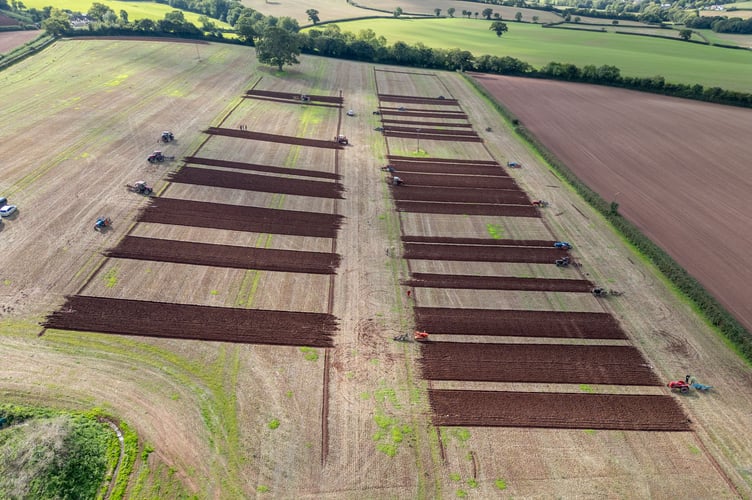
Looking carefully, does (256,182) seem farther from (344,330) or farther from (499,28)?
(499,28)

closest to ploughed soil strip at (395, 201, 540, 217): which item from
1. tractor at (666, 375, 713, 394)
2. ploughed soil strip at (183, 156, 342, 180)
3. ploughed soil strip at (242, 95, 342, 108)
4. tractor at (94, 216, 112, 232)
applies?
ploughed soil strip at (183, 156, 342, 180)

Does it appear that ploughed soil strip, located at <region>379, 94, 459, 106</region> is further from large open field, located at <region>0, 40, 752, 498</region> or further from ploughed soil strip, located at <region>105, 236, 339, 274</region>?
ploughed soil strip, located at <region>105, 236, 339, 274</region>

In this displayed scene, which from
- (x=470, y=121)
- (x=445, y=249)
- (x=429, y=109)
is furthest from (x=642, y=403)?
(x=429, y=109)

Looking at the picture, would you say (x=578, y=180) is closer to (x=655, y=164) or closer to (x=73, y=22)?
(x=655, y=164)

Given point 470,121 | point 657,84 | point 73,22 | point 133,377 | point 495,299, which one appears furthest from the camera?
point 73,22

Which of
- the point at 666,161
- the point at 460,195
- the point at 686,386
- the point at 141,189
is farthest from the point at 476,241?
the point at 666,161

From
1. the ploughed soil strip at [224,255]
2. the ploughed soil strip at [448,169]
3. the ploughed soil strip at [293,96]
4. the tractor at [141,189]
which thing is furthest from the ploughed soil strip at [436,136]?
the tractor at [141,189]

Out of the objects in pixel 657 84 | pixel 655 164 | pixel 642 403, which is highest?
pixel 657 84

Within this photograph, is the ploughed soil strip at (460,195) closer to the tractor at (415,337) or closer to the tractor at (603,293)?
the tractor at (603,293)
